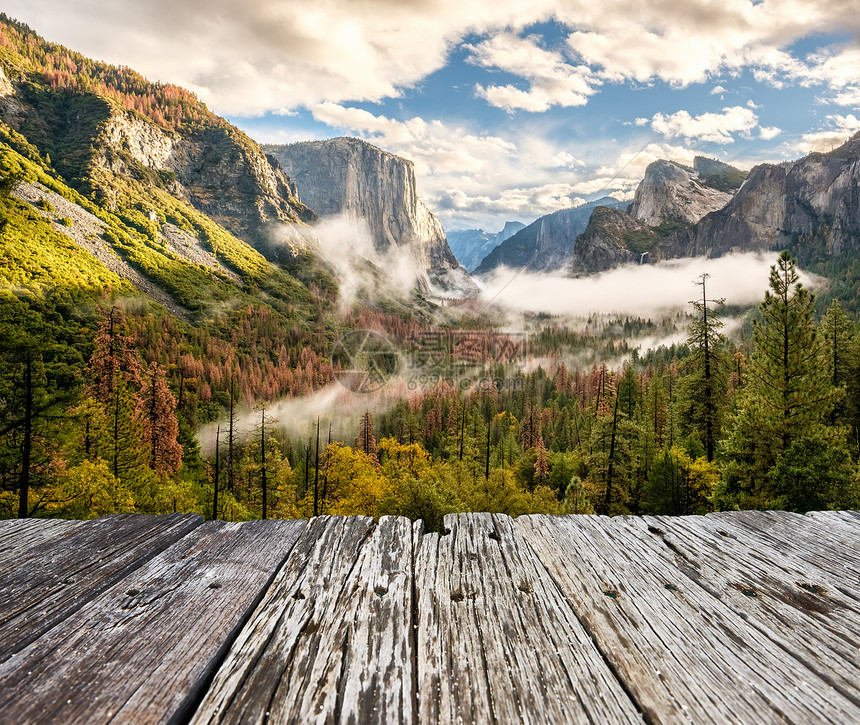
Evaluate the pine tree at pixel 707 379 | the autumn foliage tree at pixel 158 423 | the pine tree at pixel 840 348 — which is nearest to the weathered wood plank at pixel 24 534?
the pine tree at pixel 707 379

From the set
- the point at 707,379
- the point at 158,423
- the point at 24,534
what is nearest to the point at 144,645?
the point at 24,534

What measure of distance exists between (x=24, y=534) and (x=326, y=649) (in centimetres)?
243

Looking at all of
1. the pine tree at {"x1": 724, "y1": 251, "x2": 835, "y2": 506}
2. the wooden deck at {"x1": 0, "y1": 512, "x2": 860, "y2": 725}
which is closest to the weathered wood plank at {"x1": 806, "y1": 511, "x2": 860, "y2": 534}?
the wooden deck at {"x1": 0, "y1": 512, "x2": 860, "y2": 725}

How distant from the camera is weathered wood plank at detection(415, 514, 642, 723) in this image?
1.38 meters

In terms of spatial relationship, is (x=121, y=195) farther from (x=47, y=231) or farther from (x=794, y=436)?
(x=794, y=436)

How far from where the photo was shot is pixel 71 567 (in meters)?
2.17

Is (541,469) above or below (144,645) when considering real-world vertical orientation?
below

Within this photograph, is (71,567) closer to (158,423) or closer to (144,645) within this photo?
(144,645)

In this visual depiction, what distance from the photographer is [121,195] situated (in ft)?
639

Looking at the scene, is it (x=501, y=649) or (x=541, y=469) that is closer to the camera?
(x=501, y=649)
